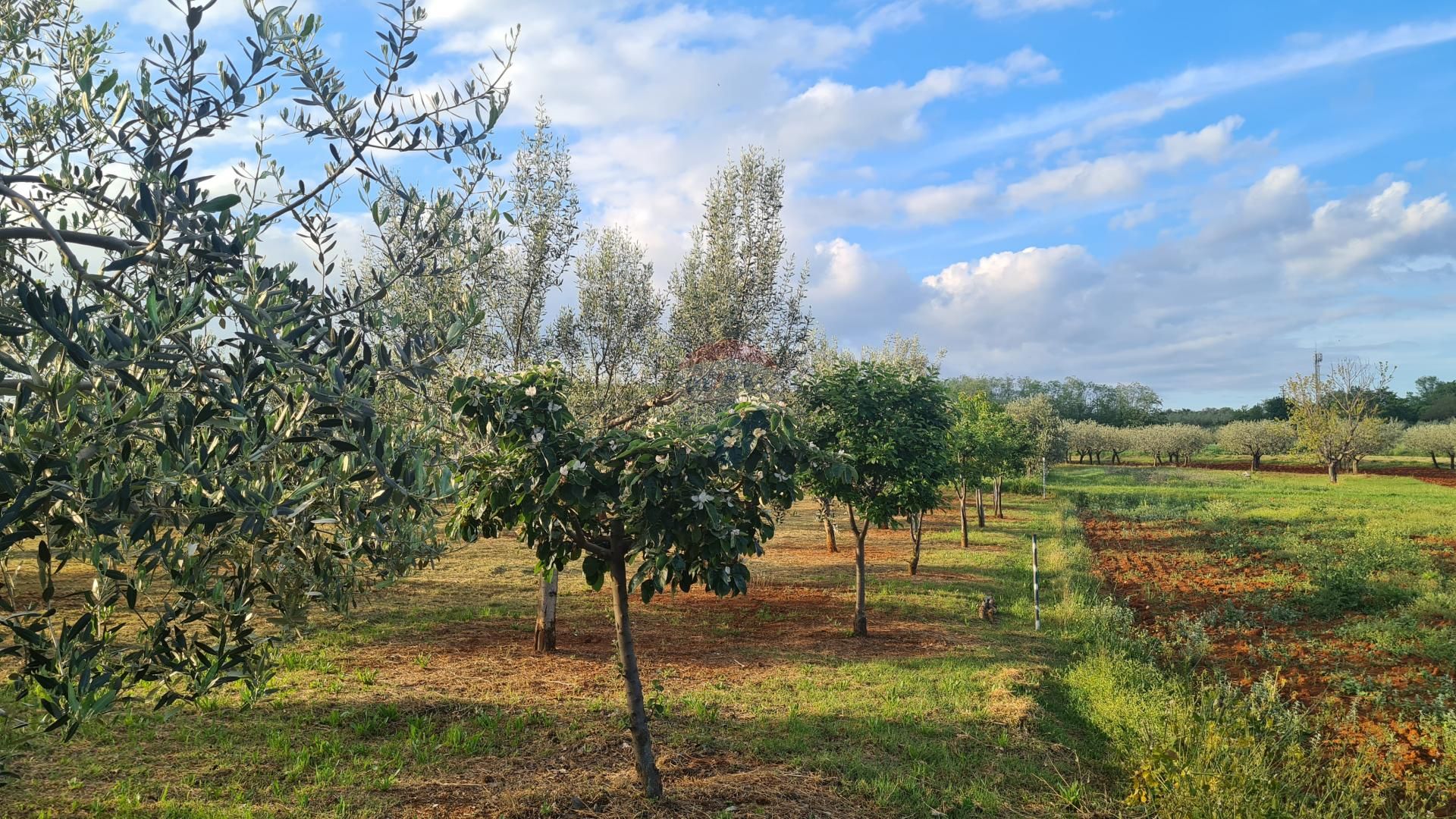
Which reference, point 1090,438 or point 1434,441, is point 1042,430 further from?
point 1434,441

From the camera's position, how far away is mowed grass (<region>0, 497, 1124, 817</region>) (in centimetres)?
659

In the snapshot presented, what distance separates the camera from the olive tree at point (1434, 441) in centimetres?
6750

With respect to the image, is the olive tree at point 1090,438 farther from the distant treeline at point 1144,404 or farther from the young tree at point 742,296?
the young tree at point 742,296

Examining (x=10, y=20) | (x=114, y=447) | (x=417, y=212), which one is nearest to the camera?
(x=114, y=447)

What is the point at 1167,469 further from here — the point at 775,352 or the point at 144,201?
the point at 144,201

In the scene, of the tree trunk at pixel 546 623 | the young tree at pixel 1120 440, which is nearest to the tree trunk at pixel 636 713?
the tree trunk at pixel 546 623

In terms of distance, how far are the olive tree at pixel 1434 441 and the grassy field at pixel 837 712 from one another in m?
67.3

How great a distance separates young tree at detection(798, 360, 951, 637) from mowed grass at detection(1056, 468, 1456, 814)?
4419 mm

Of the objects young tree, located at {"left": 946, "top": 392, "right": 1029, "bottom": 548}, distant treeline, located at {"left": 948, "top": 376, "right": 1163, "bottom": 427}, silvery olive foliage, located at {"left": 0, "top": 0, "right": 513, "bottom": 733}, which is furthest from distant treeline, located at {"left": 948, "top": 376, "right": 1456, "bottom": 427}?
silvery olive foliage, located at {"left": 0, "top": 0, "right": 513, "bottom": 733}

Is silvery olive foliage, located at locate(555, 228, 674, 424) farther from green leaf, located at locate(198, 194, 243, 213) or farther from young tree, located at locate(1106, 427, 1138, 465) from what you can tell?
young tree, located at locate(1106, 427, 1138, 465)

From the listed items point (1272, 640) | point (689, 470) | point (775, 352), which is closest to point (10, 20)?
point (689, 470)

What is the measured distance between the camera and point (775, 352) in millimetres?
17188

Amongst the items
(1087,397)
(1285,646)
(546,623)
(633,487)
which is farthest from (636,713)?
(1087,397)

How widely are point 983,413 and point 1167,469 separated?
127 ft
